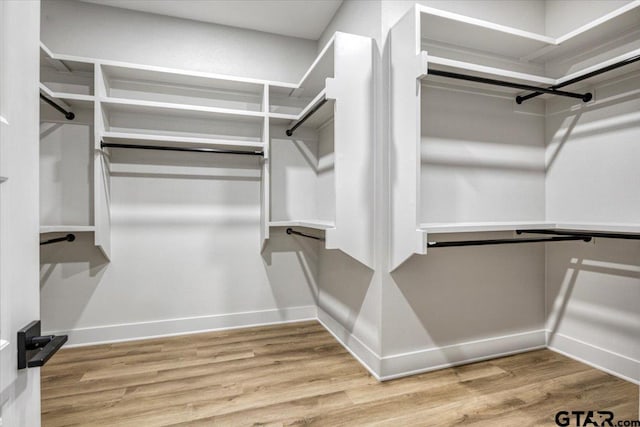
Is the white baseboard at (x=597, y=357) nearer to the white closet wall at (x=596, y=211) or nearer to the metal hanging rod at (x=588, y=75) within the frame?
the white closet wall at (x=596, y=211)

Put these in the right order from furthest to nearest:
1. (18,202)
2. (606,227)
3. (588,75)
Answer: (588,75) → (606,227) → (18,202)

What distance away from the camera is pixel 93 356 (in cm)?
233

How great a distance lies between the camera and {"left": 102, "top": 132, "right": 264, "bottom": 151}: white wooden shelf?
2.41 metres

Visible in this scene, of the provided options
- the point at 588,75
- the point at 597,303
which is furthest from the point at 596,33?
the point at 597,303

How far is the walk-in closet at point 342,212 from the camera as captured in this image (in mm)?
1836

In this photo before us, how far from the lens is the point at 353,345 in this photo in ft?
7.66

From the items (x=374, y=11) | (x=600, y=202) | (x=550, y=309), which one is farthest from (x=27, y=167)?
(x=550, y=309)

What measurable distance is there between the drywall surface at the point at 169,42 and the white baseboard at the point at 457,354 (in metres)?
2.40

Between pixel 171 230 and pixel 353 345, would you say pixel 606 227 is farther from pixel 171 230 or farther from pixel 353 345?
pixel 171 230

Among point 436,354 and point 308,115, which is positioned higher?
point 308,115

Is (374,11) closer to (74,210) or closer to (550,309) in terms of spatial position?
(550,309)

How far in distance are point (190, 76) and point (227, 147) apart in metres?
0.58

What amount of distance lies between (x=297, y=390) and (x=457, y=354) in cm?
103

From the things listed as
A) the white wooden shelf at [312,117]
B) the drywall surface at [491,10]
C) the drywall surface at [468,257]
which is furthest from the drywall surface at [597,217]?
the white wooden shelf at [312,117]
